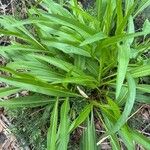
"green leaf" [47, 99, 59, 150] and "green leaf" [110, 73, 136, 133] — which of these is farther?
"green leaf" [47, 99, 59, 150]

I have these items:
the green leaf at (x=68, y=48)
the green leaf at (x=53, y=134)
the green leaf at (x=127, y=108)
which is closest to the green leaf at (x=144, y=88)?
the green leaf at (x=127, y=108)

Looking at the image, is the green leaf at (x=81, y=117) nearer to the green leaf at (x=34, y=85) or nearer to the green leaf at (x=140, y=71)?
the green leaf at (x=34, y=85)

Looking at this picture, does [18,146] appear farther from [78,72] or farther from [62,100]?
[78,72]

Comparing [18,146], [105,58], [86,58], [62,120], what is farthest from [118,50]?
[18,146]

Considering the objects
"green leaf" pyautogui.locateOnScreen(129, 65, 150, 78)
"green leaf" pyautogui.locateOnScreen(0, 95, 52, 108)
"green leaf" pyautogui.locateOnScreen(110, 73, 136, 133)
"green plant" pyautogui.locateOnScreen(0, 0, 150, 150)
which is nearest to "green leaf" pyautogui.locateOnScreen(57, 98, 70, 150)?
"green plant" pyautogui.locateOnScreen(0, 0, 150, 150)

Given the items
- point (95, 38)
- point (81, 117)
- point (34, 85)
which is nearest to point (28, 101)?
point (34, 85)

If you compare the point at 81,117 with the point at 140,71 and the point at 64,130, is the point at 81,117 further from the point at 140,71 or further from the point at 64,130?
the point at 140,71

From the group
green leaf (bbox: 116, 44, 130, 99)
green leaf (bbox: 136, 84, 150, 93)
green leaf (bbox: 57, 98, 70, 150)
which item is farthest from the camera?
green leaf (bbox: 136, 84, 150, 93)

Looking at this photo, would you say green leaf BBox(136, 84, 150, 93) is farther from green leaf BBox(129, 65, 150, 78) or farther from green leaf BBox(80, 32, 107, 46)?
green leaf BBox(80, 32, 107, 46)
